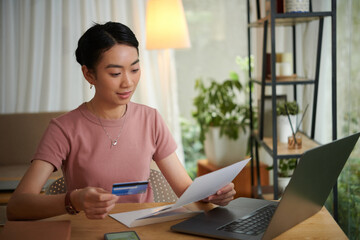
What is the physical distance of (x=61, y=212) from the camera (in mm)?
1458

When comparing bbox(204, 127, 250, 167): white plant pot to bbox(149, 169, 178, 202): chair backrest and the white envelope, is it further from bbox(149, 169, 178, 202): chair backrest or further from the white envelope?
the white envelope

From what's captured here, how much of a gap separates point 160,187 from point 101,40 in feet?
2.09

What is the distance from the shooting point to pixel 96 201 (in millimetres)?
1305

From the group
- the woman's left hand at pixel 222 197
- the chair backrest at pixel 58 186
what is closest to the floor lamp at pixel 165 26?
the chair backrest at pixel 58 186

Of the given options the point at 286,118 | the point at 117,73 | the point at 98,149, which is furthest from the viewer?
the point at 286,118

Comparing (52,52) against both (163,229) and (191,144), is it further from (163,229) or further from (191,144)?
(163,229)

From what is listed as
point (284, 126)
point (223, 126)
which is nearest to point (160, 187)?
point (284, 126)

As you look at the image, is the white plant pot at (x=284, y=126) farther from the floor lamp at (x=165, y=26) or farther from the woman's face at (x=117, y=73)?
the woman's face at (x=117, y=73)

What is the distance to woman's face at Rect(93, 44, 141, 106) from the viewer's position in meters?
1.72

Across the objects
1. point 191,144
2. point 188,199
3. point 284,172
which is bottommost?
point 191,144

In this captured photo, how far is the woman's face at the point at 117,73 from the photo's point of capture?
172 centimetres

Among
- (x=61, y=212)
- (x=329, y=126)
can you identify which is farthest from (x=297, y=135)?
(x=61, y=212)

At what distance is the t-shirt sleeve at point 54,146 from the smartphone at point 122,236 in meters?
0.48

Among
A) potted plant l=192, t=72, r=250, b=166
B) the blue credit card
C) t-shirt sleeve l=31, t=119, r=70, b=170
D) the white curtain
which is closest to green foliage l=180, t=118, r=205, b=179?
the white curtain
